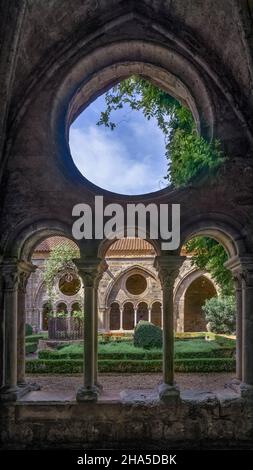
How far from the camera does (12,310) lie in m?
6.08

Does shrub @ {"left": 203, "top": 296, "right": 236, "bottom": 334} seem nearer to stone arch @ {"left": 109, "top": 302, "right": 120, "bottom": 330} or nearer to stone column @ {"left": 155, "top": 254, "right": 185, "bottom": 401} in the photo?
stone arch @ {"left": 109, "top": 302, "right": 120, "bottom": 330}

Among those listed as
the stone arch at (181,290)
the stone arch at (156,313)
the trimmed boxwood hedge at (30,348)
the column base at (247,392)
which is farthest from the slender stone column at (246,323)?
the stone arch at (156,313)

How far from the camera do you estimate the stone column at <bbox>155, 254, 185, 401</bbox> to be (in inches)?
237

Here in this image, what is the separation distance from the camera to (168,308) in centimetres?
618

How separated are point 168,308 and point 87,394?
1676mm

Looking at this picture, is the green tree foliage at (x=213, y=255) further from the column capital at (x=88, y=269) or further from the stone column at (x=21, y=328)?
the stone column at (x=21, y=328)

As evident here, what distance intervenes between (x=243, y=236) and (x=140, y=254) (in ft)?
53.4

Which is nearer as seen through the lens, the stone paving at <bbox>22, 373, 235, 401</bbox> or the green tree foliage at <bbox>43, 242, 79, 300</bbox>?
the stone paving at <bbox>22, 373, 235, 401</bbox>

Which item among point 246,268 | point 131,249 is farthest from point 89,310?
point 131,249

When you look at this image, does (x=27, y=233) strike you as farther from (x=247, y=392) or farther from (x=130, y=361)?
(x=130, y=361)

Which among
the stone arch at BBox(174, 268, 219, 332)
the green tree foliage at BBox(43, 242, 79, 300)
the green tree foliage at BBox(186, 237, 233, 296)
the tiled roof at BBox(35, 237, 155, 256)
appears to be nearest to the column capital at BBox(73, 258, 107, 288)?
the green tree foliage at BBox(186, 237, 233, 296)

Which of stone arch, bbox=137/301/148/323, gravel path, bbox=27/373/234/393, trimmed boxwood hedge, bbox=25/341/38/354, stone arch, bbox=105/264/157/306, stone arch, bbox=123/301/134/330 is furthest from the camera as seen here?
stone arch, bbox=123/301/134/330

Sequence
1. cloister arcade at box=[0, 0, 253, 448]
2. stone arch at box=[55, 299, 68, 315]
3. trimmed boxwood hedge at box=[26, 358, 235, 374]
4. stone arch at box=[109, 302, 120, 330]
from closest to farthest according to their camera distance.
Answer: cloister arcade at box=[0, 0, 253, 448] → trimmed boxwood hedge at box=[26, 358, 235, 374] → stone arch at box=[55, 299, 68, 315] → stone arch at box=[109, 302, 120, 330]

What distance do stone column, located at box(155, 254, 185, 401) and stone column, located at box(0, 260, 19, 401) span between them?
2121 millimetres
